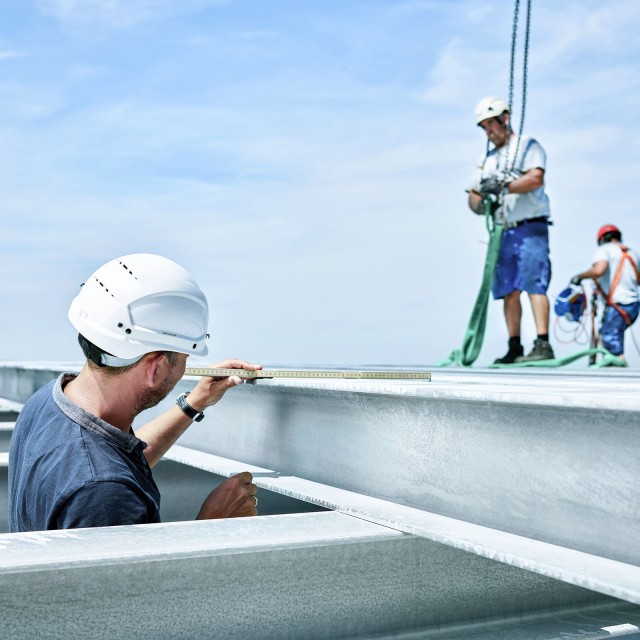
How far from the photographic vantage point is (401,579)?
5.89 ft

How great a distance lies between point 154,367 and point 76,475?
0.40m

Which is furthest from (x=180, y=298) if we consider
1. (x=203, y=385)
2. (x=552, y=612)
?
(x=552, y=612)

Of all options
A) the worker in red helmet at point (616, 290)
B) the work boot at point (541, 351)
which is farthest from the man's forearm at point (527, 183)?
the worker in red helmet at point (616, 290)

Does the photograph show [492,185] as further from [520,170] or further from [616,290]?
[616,290]

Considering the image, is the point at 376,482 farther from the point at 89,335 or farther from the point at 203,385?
the point at 89,335

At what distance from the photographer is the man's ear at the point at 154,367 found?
210 cm

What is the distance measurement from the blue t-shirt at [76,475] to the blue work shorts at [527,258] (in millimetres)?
5264

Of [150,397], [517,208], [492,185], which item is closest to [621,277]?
[517,208]

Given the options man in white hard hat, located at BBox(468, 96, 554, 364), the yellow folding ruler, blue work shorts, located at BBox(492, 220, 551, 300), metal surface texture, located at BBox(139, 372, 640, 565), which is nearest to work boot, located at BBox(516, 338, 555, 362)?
man in white hard hat, located at BBox(468, 96, 554, 364)

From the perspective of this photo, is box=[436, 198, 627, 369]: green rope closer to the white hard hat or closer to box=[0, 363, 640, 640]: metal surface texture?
the white hard hat

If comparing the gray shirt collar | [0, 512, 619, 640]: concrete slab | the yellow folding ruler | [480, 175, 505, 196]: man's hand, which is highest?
[480, 175, 505, 196]: man's hand

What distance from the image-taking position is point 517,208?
6.85m

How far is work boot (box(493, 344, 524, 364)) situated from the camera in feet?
23.5

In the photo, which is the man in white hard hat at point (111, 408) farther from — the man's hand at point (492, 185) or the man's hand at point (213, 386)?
the man's hand at point (492, 185)
